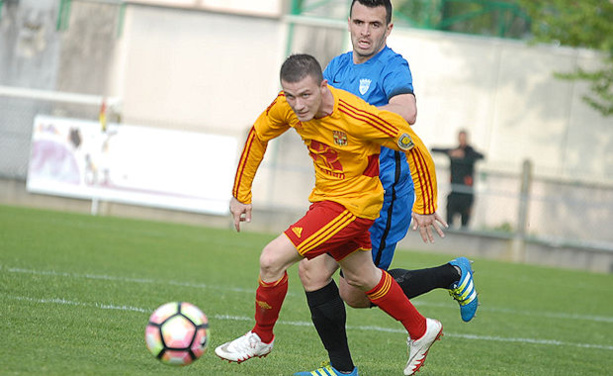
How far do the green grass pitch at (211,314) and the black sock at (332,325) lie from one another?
0.90ft

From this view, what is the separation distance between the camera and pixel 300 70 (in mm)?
4473

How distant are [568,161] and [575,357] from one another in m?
13.2

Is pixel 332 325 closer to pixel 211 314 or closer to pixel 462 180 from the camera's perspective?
pixel 211 314

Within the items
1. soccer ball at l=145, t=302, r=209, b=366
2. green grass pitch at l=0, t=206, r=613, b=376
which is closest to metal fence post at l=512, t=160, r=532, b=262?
green grass pitch at l=0, t=206, r=613, b=376

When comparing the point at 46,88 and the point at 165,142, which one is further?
the point at 46,88

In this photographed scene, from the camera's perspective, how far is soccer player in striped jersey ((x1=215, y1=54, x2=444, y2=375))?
15.1ft

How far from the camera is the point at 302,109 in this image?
4.50 meters

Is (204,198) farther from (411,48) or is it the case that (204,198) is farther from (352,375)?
(352,375)

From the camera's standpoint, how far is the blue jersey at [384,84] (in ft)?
17.1

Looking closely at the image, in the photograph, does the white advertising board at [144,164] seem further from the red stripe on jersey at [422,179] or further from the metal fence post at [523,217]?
the red stripe on jersey at [422,179]

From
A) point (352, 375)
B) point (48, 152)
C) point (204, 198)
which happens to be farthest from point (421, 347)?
point (48, 152)

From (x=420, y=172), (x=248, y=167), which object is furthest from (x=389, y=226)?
(x=248, y=167)

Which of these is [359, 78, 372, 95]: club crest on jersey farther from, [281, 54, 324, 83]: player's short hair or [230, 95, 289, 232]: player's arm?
[281, 54, 324, 83]: player's short hair

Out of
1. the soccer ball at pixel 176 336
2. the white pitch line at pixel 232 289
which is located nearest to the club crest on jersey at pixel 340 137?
the soccer ball at pixel 176 336
